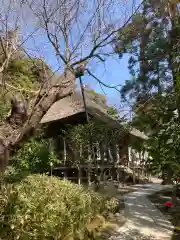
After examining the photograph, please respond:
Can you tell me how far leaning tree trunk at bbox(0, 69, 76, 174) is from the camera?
5776 mm

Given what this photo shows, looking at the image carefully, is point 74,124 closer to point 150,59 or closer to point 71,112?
point 71,112

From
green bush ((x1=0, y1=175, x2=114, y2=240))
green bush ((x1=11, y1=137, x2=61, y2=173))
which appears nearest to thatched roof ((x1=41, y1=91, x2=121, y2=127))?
green bush ((x1=11, y1=137, x2=61, y2=173))

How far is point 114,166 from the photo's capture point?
21094mm

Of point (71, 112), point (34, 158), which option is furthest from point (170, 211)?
point (71, 112)

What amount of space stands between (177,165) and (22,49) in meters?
4.79

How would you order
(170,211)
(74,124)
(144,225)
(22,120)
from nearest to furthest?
(22,120) → (144,225) → (170,211) → (74,124)

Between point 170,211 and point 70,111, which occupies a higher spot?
point 70,111

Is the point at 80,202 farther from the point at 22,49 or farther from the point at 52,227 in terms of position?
the point at 22,49

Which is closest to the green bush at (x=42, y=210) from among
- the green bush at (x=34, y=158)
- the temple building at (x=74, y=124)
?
the green bush at (x=34, y=158)

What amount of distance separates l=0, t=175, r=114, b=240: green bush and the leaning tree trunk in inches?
23.2

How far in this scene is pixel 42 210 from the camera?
19.8 feet

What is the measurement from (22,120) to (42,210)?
5.11ft

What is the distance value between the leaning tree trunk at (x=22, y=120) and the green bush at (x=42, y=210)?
0.59 meters

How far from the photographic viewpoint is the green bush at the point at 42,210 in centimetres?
542
